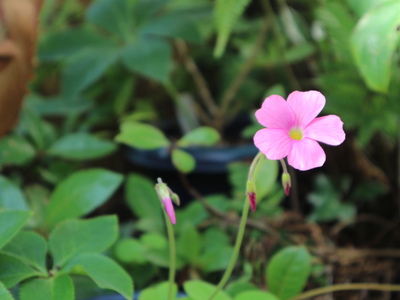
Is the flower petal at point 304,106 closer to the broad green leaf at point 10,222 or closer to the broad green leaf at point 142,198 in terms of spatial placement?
the broad green leaf at point 10,222

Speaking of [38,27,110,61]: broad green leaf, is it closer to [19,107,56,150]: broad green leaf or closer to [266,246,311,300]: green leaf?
[19,107,56,150]: broad green leaf

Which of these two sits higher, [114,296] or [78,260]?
[78,260]

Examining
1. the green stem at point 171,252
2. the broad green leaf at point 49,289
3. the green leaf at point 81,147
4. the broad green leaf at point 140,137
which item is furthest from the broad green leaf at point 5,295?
the green leaf at point 81,147

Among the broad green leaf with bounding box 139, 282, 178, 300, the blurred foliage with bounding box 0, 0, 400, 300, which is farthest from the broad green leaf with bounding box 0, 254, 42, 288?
the broad green leaf with bounding box 139, 282, 178, 300

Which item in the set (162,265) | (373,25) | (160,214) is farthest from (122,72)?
(373,25)

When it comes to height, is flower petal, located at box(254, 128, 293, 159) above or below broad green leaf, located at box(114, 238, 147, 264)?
above

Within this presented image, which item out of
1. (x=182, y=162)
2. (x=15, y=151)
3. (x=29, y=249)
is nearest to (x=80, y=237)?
(x=29, y=249)

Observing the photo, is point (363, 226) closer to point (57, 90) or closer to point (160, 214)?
point (160, 214)
